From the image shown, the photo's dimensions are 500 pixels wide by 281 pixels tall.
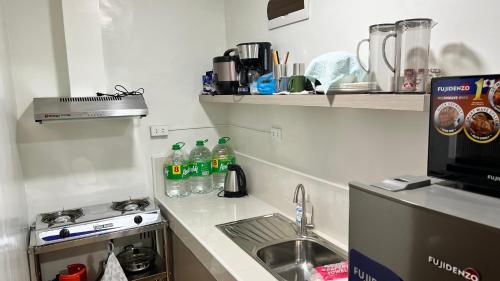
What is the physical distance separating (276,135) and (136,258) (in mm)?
1183

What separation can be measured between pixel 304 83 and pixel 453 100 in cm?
78

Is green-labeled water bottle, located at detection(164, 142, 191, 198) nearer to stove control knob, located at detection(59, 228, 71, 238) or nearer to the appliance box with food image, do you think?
stove control knob, located at detection(59, 228, 71, 238)

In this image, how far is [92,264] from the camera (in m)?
2.29

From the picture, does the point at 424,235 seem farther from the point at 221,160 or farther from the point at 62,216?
the point at 62,216

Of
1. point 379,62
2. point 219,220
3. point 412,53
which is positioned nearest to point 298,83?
point 379,62

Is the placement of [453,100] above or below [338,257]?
above

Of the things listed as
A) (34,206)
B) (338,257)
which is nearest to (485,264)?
(338,257)

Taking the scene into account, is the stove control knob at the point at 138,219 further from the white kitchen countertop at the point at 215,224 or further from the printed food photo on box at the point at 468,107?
the printed food photo on box at the point at 468,107

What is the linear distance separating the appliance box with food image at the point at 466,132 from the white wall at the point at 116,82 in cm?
190

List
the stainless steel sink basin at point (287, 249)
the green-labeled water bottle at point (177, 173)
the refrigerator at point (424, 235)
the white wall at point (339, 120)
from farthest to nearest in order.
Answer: the green-labeled water bottle at point (177, 173) → the stainless steel sink basin at point (287, 249) → the white wall at point (339, 120) → the refrigerator at point (424, 235)

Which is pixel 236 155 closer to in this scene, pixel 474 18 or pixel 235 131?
pixel 235 131

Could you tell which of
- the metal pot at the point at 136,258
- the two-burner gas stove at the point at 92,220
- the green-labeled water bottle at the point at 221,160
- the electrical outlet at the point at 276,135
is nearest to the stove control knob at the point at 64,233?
the two-burner gas stove at the point at 92,220

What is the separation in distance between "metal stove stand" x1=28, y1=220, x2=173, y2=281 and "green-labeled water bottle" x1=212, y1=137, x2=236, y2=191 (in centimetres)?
50

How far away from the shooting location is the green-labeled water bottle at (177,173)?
233 centimetres
